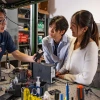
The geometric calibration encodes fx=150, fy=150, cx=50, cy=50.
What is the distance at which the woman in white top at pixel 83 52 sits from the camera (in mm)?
1166

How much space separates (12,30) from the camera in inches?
132

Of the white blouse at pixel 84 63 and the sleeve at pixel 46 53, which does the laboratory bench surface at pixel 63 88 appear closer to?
the white blouse at pixel 84 63

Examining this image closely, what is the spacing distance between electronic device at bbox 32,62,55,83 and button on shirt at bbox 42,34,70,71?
322 millimetres

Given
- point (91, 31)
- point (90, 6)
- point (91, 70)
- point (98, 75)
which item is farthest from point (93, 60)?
point (90, 6)

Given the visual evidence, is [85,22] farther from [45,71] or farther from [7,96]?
[7,96]

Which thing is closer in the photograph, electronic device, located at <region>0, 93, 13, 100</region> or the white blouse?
electronic device, located at <region>0, 93, 13, 100</region>

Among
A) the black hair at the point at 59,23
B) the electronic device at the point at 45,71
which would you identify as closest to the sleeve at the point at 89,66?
the electronic device at the point at 45,71

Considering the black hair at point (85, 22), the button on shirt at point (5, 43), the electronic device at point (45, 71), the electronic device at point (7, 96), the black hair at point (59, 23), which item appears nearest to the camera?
the electronic device at point (7, 96)

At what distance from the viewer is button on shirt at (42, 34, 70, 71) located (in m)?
1.50

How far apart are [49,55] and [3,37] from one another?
57 cm

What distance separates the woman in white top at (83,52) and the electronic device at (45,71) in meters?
0.20

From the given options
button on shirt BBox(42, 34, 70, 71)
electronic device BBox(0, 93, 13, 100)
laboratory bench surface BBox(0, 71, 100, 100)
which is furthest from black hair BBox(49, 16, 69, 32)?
electronic device BBox(0, 93, 13, 100)

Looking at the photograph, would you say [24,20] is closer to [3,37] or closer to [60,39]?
[3,37]

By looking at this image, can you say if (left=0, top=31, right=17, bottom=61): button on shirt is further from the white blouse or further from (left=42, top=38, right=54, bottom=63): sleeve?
the white blouse
